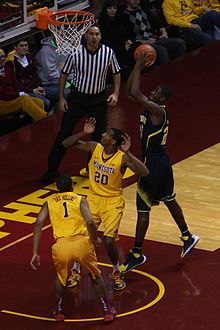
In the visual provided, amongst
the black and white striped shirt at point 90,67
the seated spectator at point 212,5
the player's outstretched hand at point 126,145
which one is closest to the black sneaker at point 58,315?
the player's outstretched hand at point 126,145

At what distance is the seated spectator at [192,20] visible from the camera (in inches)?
790

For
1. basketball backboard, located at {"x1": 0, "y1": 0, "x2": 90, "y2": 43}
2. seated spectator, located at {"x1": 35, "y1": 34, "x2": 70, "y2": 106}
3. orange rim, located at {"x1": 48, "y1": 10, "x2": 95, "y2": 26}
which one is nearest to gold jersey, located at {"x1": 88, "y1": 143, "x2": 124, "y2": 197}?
orange rim, located at {"x1": 48, "y1": 10, "x2": 95, "y2": 26}

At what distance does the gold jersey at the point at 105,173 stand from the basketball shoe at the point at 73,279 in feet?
2.72

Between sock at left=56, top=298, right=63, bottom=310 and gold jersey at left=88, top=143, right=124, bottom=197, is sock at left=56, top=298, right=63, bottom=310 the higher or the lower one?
the lower one

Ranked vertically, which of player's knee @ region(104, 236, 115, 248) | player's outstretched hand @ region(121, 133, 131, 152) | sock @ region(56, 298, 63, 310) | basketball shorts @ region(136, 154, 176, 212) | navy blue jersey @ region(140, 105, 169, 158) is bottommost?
sock @ region(56, 298, 63, 310)

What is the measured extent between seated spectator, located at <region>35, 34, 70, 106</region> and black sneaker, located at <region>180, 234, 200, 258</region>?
4.95 m

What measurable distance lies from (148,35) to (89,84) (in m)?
5.37

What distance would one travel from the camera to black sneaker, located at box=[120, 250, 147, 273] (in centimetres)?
1215

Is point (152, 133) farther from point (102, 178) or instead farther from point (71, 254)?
point (71, 254)

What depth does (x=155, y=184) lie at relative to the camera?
40.0 feet

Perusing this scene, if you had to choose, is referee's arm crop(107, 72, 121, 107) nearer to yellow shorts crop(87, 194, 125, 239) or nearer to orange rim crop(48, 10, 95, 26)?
orange rim crop(48, 10, 95, 26)

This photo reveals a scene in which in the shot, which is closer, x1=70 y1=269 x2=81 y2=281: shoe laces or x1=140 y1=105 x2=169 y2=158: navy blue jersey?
x1=70 y1=269 x2=81 y2=281: shoe laces

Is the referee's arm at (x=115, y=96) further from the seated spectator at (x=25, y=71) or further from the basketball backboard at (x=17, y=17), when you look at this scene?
the basketball backboard at (x=17, y=17)

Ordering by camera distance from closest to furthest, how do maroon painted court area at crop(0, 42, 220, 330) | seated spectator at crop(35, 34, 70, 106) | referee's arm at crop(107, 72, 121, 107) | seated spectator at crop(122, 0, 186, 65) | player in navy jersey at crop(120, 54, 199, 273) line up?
1. maroon painted court area at crop(0, 42, 220, 330)
2. player in navy jersey at crop(120, 54, 199, 273)
3. referee's arm at crop(107, 72, 121, 107)
4. seated spectator at crop(35, 34, 70, 106)
5. seated spectator at crop(122, 0, 186, 65)
